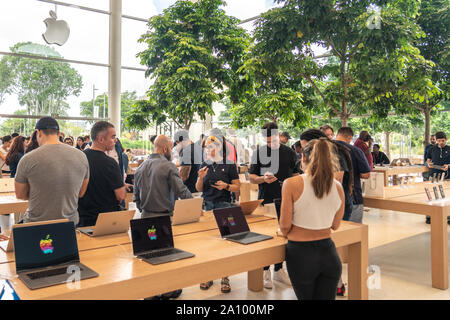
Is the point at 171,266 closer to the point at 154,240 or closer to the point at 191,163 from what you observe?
the point at 154,240

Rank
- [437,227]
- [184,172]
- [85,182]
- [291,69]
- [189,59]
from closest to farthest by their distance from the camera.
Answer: [85,182]
[437,227]
[184,172]
[291,69]
[189,59]

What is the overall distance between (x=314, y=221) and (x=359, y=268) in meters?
0.89

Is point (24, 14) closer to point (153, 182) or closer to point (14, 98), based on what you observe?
point (14, 98)

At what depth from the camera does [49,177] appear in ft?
7.23

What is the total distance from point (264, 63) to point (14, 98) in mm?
7389

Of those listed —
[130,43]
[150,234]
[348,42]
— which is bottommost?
[150,234]

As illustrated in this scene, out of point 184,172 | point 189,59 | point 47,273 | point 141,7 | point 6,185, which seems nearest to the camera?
point 47,273

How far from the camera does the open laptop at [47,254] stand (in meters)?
1.58

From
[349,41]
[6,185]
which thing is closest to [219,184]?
[6,185]

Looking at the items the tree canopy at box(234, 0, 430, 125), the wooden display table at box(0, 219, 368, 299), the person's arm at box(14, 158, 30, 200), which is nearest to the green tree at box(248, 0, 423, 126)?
the tree canopy at box(234, 0, 430, 125)

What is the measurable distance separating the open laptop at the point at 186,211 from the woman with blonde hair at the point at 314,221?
83 centimetres

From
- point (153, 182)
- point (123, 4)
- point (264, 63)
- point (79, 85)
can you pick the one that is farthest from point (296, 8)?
point (123, 4)

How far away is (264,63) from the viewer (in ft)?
18.2

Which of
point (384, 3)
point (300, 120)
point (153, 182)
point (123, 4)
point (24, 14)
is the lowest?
point (153, 182)
